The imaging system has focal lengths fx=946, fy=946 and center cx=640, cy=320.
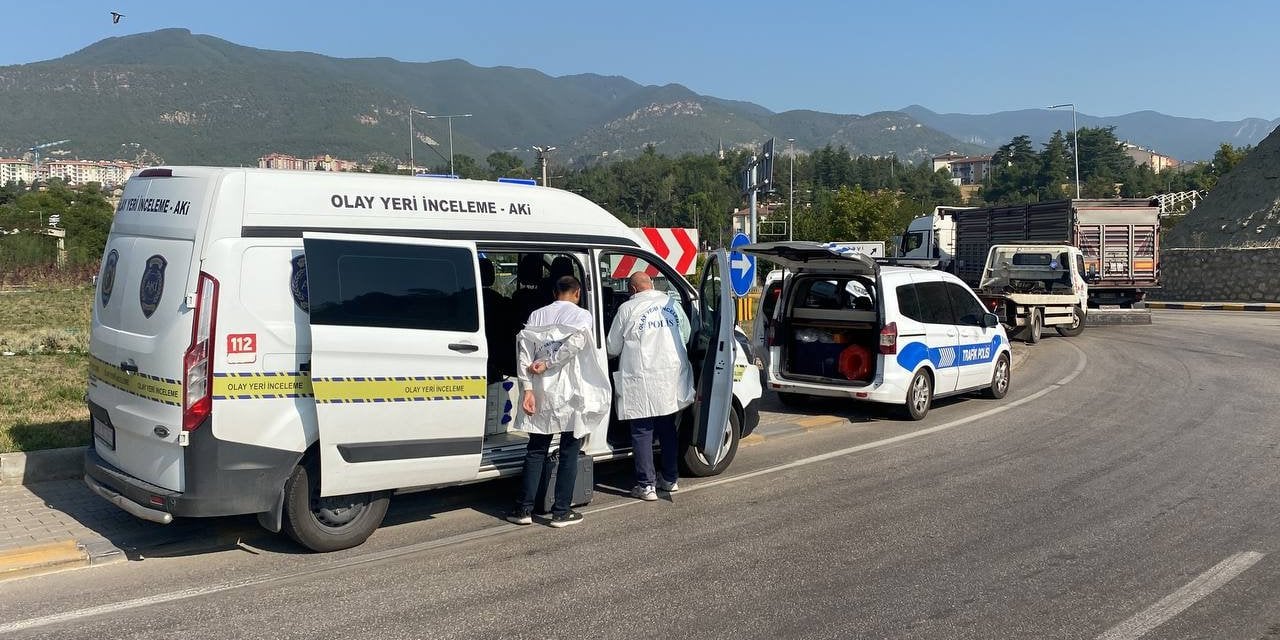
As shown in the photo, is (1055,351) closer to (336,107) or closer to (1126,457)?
(1126,457)

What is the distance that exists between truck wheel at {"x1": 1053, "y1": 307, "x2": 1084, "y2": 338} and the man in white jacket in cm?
1638

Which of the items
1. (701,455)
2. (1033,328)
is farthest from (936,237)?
(701,455)

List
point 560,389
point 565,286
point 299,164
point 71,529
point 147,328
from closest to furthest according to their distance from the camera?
point 147,328, point 71,529, point 560,389, point 565,286, point 299,164

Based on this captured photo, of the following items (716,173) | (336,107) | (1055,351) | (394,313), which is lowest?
(1055,351)

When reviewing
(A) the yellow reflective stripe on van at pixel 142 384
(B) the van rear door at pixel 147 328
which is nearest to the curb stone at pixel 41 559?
(B) the van rear door at pixel 147 328

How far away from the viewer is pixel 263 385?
5480 mm

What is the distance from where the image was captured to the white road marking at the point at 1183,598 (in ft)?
15.4

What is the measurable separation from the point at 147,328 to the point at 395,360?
56.7 inches

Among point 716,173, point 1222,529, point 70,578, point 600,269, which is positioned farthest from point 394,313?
point 716,173

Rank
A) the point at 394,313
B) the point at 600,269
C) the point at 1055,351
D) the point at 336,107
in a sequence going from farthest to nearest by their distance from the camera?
the point at 336,107, the point at 1055,351, the point at 600,269, the point at 394,313

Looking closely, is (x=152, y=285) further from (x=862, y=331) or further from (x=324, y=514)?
(x=862, y=331)

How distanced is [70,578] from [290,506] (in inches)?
49.2

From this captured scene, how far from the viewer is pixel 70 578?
17.8 ft

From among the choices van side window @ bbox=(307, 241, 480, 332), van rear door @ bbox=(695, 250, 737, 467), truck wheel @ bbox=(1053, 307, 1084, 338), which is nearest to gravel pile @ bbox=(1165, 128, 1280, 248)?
truck wheel @ bbox=(1053, 307, 1084, 338)
